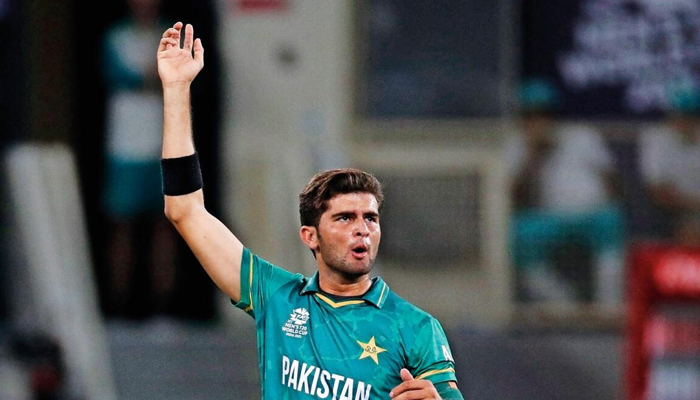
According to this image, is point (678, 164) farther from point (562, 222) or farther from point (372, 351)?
point (372, 351)

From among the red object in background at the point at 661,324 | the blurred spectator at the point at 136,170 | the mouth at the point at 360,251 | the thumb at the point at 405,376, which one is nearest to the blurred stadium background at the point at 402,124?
the blurred spectator at the point at 136,170

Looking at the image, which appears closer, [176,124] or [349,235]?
[349,235]

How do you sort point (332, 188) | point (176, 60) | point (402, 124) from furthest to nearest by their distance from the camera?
point (402, 124) → point (176, 60) → point (332, 188)

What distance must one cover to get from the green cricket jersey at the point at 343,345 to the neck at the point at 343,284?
3 centimetres

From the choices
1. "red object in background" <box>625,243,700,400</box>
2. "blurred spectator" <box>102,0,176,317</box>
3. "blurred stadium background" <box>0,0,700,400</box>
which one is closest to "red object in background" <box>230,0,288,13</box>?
"blurred stadium background" <box>0,0,700,400</box>

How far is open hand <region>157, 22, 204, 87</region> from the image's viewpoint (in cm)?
491

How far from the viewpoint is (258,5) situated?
12.0 meters

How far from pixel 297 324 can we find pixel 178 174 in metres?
0.62

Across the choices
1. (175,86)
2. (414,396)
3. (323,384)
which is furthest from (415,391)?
(175,86)

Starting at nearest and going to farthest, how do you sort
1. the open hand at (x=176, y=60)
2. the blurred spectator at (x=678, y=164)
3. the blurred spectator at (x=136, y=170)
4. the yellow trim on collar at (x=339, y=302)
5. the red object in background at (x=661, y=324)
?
the yellow trim on collar at (x=339, y=302) → the open hand at (x=176, y=60) → the red object in background at (x=661, y=324) → the blurred spectator at (x=136, y=170) → the blurred spectator at (x=678, y=164)

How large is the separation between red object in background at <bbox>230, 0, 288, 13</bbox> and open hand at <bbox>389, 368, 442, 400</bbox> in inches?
317

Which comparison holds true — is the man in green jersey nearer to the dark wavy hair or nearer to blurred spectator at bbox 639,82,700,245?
the dark wavy hair

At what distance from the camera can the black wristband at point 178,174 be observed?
15.8ft

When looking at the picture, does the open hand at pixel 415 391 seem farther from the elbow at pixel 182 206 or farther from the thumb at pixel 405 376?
the elbow at pixel 182 206
